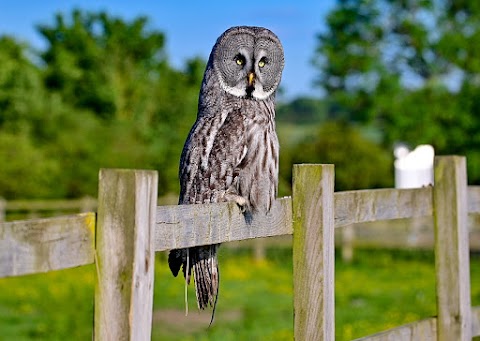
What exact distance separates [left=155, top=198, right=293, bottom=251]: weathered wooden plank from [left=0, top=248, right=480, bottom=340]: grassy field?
5.71m

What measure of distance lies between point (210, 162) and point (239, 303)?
381 inches

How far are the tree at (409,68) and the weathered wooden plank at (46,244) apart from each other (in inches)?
1100

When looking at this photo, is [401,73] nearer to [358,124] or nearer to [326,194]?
[358,124]

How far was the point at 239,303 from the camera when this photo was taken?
1388 cm

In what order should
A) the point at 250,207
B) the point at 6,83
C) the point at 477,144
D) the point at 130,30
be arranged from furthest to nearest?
the point at 130,30
the point at 6,83
the point at 477,144
the point at 250,207

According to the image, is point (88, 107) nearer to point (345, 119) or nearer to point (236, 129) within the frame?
point (345, 119)

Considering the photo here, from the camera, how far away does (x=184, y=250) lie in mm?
4008

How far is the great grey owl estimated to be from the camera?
4.09 meters

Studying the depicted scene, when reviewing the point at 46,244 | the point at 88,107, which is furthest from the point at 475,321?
the point at 88,107

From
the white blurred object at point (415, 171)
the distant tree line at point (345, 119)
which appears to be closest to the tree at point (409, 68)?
the distant tree line at point (345, 119)

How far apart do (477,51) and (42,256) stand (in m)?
29.1

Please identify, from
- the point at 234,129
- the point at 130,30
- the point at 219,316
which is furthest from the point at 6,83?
the point at 234,129

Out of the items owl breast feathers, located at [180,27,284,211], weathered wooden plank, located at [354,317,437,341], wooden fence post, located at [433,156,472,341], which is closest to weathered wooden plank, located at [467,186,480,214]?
wooden fence post, located at [433,156,472,341]

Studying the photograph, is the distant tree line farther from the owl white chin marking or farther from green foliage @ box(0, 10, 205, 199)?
the owl white chin marking
